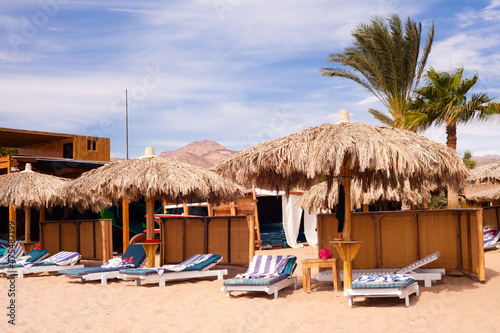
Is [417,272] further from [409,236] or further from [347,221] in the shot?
[347,221]

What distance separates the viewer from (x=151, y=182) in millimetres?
10422

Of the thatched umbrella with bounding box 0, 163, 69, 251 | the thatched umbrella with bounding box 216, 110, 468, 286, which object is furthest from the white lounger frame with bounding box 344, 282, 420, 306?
the thatched umbrella with bounding box 0, 163, 69, 251

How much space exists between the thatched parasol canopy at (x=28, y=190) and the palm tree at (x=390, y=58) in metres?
11.4

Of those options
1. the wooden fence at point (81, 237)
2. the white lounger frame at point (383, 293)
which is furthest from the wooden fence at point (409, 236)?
the wooden fence at point (81, 237)

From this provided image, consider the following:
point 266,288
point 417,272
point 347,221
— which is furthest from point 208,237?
point 417,272

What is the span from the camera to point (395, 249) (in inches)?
365

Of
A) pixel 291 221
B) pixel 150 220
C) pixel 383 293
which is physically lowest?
pixel 383 293

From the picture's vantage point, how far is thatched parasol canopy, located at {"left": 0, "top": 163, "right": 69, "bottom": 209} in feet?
44.1

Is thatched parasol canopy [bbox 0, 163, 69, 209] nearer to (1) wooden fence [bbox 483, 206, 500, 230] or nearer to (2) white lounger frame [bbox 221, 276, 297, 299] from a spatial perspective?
(2) white lounger frame [bbox 221, 276, 297, 299]

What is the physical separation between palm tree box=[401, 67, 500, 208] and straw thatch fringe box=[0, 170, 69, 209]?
12112mm

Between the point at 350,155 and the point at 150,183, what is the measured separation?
452 cm

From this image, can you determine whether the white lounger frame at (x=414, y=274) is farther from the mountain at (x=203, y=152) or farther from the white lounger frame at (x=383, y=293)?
the mountain at (x=203, y=152)

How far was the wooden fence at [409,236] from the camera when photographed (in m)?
8.91

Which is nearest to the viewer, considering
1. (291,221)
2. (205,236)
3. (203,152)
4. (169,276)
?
(169,276)
